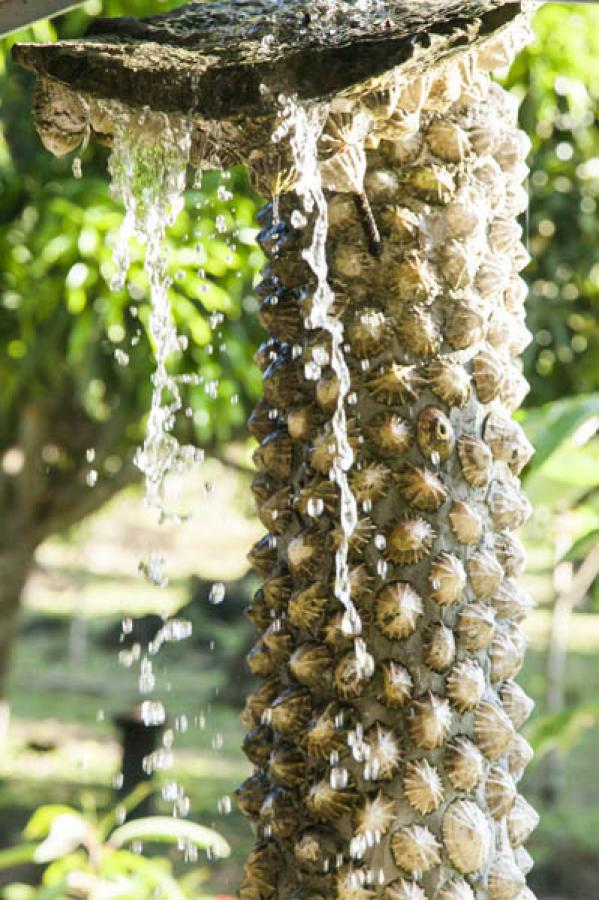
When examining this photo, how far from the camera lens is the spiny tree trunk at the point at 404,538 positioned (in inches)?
30.8

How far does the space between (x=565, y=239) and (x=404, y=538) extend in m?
3.47

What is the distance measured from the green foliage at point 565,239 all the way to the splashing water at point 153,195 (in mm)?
2907

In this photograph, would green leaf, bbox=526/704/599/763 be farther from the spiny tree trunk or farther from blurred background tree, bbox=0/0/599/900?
the spiny tree trunk

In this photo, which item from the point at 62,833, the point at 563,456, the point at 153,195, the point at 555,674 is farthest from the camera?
the point at 555,674

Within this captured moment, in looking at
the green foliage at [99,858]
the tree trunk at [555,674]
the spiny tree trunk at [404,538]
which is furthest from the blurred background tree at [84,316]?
the tree trunk at [555,674]

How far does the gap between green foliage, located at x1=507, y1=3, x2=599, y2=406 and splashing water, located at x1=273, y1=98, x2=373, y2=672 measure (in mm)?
3068

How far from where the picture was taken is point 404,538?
2.60 feet

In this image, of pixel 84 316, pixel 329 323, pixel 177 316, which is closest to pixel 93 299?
pixel 84 316

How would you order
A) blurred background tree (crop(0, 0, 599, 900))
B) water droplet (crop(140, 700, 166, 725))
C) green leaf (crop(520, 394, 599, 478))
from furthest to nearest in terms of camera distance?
blurred background tree (crop(0, 0, 599, 900))
green leaf (crop(520, 394, 599, 478))
water droplet (crop(140, 700, 166, 725))

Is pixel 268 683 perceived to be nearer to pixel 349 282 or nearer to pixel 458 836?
pixel 458 836

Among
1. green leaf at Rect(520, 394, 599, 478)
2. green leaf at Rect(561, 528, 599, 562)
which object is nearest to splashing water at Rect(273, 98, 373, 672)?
green leaf at Rect(561, 528, 599, 562)

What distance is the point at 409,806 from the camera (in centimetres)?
78

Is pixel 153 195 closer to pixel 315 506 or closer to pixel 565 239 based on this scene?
pixel 315 506

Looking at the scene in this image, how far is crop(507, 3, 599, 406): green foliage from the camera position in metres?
3.92
